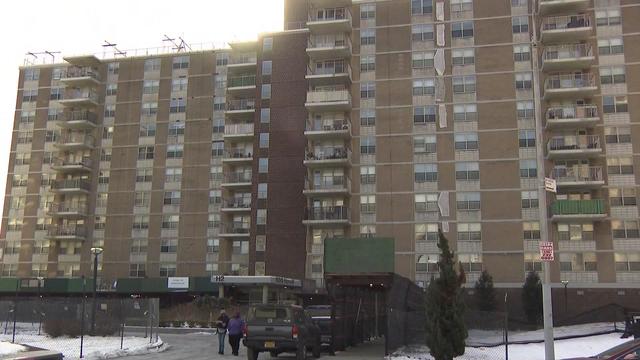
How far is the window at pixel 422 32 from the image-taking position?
217 ft

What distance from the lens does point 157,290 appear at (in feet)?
230

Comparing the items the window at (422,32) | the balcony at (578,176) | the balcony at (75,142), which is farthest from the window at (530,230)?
the balcony at (75,142)

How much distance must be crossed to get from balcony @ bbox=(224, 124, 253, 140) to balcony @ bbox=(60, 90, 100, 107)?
19.2 meters

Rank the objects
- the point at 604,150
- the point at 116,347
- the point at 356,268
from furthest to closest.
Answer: the point at 604,150, the point at 356,268, the point at 116,347

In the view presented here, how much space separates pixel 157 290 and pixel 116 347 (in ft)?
148

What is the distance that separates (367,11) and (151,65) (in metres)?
29.2

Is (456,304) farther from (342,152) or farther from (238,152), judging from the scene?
(238,152)

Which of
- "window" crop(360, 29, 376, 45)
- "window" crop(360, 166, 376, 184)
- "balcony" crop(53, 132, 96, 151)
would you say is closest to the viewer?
"window" crop(360, 166, 376, 184)

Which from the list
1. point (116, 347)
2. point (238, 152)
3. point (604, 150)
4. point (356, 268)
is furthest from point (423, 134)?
point (116, 347)

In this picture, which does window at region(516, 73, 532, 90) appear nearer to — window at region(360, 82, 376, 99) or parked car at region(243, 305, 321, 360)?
window at region(360, 82, 376, 99)

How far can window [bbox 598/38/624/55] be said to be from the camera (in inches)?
2430

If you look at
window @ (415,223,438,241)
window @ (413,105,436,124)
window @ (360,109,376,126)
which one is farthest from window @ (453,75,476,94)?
window @ (415,223,438,241)

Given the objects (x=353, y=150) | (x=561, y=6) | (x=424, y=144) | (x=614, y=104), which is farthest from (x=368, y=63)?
(x=614, y=104)

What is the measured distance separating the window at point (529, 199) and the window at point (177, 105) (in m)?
40.9
